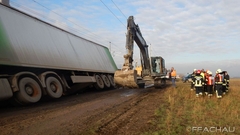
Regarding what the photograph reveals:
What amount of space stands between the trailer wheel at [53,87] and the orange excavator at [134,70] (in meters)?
3.87

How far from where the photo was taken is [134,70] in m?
13.3

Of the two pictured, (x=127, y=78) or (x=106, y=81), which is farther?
(x=106, y=81)

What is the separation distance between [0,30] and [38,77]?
8.12 feet


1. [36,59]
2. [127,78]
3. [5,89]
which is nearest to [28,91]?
[5,89]

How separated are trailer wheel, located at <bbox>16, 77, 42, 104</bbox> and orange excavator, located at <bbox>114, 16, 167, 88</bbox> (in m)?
5.40

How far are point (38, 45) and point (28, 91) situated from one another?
89.5 inches

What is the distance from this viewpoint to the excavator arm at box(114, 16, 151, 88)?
43.1 ft

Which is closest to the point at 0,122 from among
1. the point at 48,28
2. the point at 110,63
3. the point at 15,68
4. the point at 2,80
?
the point at 2,80

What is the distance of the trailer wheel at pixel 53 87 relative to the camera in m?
9.85

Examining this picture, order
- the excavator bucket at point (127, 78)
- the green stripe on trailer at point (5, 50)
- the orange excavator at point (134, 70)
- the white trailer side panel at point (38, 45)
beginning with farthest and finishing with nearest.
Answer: the orange excavator at point (134, 70)
the excavator bucket at point (127, 78)
the white trailer side panel at point (38, 45)
the green stripe on trailer at point (5, 50)

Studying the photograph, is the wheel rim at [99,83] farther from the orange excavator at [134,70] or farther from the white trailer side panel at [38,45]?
the orange excavator at [134,70]

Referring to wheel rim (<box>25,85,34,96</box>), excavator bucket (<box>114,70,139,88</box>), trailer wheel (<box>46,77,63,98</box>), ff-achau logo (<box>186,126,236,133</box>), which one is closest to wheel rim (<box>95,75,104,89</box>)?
excavator bucket (<box>114,70,139,88</box>)

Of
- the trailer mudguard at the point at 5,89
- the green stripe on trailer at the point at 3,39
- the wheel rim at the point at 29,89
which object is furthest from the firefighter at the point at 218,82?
the green stripe on trailer at the point at 3,39

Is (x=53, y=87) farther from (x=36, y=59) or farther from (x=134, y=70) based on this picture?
(x=134, y=70)
